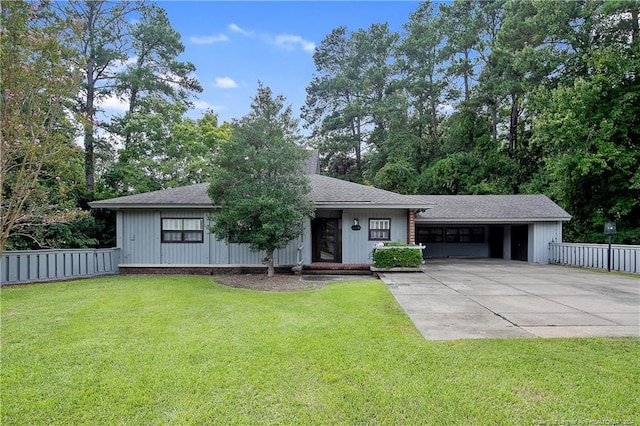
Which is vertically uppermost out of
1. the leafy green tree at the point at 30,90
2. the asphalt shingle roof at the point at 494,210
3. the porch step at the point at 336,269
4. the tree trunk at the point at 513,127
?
the tree trunk at the point at 513,127

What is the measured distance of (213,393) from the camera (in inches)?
127

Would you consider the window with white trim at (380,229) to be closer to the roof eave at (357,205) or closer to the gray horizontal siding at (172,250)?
the roof eave at (357,205)

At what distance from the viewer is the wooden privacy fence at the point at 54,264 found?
940cm

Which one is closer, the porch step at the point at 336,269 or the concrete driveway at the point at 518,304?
the concrete driveway at the point at 518,304

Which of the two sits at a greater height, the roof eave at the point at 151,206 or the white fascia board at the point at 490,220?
the roof eave at the point at 151,206

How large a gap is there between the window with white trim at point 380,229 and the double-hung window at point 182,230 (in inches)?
251

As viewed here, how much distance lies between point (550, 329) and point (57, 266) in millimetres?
12961

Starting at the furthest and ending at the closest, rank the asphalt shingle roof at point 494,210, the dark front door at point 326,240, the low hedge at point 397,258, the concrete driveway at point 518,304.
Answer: the asphalt shingle roof at point 494,210 < the dark front door at point 326,240 < the low hedge at point 397,258 < the concrete driveway at point 518,304

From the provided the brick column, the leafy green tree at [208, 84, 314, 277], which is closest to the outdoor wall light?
the brick column

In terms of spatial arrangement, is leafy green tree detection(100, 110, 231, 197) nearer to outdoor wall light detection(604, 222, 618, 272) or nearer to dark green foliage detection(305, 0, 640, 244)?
dark green foliage detection(305, 0, 640, 244)

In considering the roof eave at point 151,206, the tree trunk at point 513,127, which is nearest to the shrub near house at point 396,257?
the roof eave at point 151,206

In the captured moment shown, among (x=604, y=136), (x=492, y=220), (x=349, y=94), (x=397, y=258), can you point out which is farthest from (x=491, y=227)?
(x=349, y=94)

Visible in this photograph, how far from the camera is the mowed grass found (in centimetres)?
291

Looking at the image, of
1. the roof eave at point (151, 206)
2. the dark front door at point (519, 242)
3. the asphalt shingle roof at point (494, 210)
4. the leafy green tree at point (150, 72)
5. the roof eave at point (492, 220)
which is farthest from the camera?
the leafy green tree at point (150, 72)
